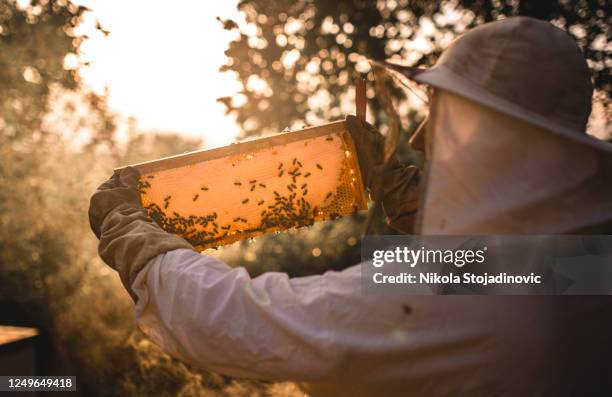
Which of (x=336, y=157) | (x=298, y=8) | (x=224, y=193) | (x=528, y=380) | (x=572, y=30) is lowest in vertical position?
(x=528, y=380)

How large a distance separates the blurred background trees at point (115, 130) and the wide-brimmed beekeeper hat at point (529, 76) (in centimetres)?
253

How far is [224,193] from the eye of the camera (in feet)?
9.90

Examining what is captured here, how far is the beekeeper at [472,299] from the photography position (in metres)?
1.65

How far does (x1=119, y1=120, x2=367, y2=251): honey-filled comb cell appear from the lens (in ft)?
9.26

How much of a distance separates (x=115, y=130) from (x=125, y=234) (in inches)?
347

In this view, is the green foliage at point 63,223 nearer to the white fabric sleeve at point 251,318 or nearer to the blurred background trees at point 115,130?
the blurred background trees at point 115,130

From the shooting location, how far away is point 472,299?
5.47 ft

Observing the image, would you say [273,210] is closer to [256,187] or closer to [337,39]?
[256,187]

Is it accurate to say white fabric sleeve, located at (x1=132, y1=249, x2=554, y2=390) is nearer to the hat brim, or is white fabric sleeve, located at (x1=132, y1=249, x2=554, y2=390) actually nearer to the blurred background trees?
the hat brim

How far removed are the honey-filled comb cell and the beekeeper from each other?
1.11m

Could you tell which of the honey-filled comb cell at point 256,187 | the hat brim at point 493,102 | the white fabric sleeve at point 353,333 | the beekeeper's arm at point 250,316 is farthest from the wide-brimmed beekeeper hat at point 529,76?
the honey-filled comb cell at point 256,187

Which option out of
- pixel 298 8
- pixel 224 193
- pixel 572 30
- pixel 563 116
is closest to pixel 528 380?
pixel 563 116

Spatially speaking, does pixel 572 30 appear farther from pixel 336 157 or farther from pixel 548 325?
pixel 548 325

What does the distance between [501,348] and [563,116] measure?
2.92 feet
